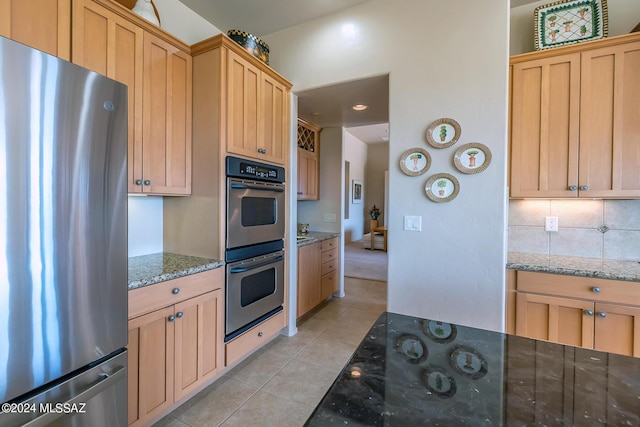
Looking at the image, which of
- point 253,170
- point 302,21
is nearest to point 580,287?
point 253,170

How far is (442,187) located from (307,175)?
209 cm

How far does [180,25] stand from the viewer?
2.35 metres

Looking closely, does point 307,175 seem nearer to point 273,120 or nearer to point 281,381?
point 273,120

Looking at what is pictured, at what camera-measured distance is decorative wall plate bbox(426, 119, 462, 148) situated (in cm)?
201

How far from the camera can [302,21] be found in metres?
2.59

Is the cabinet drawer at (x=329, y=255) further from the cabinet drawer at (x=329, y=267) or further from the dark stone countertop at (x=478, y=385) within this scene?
the dark stone countertop at (x=478, y=385)

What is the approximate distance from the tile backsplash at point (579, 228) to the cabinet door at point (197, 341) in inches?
94.8

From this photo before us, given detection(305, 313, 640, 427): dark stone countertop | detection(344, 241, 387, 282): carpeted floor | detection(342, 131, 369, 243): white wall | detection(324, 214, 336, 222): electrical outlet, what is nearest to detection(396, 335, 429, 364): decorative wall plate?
detection(305, 313, 640, 427): dark stone countertop

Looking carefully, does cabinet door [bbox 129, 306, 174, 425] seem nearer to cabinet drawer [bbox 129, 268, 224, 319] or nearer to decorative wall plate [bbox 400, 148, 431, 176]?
cabinet drawer [bbox 129, 268, 224, 319]

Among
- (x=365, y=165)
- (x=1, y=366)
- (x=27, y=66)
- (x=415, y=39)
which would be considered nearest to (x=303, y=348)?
(x=1, y=366)

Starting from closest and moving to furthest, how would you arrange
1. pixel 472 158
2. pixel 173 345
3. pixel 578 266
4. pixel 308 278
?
pixel 173 345 < pixel 578 266 < pixel 472 158 < pixel 308 278

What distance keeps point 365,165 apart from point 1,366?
30.2 ft

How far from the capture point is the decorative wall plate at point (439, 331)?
912mm

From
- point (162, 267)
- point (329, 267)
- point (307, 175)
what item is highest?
point (307, 175)
